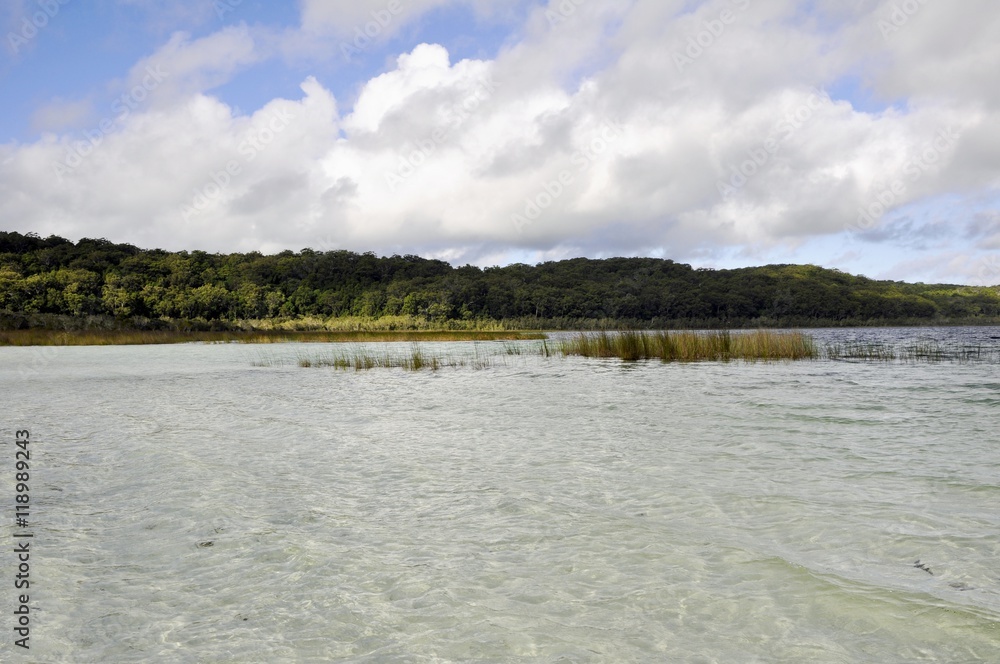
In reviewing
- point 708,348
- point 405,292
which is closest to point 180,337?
point 405,292

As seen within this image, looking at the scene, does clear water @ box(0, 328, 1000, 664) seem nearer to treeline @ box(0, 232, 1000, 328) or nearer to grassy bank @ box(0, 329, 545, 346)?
grassy bank @ box(0, 329, 545, 346)

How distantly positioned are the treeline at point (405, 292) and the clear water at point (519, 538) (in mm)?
58233

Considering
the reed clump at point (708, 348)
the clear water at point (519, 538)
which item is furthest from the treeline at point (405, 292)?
the clear water at point (519, 538)

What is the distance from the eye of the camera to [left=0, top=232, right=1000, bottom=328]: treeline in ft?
226

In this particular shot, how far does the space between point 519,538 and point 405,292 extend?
82.3m

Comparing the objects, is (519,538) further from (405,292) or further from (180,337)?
(405,292)

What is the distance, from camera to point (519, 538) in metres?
4.48

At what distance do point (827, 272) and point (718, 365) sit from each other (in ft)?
493

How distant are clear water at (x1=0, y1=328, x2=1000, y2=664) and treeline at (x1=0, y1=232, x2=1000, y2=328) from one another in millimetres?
58233

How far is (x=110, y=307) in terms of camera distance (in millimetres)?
65938

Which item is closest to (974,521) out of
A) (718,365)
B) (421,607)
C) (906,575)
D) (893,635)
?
(906,575)

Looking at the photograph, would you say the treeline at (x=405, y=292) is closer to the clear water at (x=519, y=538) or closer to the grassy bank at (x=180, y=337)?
the grassy bank at (x=180, y=337)

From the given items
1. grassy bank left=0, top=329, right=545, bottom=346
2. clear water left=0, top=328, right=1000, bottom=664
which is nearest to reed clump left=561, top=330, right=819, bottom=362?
clear water left=0, top=328, right=1000, bottom=664

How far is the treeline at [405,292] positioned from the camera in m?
68.8
